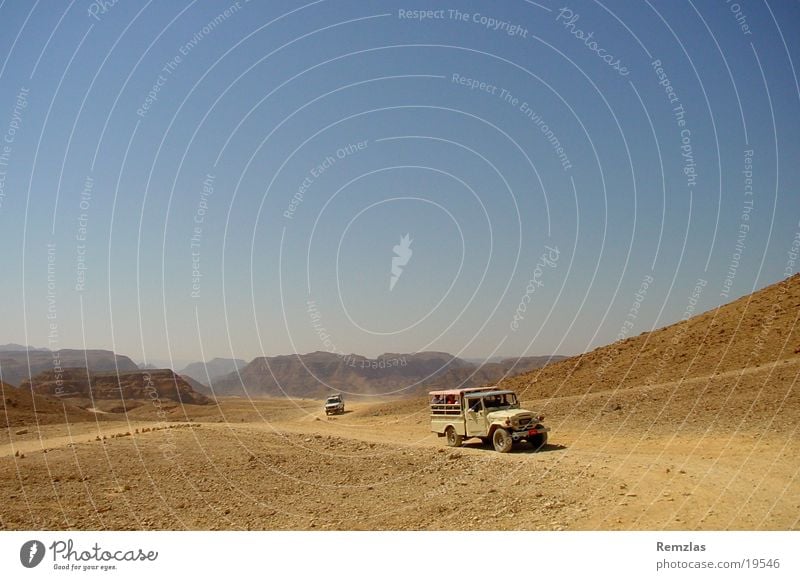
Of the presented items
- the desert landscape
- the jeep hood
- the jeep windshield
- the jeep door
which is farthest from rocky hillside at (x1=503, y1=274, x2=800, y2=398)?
the jeep door

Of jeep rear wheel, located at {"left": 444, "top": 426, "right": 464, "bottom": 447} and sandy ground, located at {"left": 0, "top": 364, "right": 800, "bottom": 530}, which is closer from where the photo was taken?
sandy ground, located at {"left": 0, "top": 364, "right": 800, "bottom": 530}

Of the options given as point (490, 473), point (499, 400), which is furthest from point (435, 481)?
point (499, 400)

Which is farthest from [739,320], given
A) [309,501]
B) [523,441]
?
[309,501]

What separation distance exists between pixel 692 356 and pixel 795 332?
635 centimetres

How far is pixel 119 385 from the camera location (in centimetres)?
9981

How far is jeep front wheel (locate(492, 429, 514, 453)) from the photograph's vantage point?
69.6ft

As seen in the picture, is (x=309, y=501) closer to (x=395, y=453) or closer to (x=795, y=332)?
(x=395, y=453)

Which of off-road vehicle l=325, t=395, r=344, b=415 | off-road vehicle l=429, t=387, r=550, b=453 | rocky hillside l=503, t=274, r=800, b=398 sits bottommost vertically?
off-road vehicle l=325, t=395, r=344, b=415

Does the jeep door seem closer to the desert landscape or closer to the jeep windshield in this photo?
the jeep windshield

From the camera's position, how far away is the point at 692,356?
41906mm

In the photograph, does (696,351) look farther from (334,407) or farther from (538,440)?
(334,407)

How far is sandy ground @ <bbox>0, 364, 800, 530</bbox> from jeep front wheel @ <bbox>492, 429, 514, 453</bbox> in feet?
1.60

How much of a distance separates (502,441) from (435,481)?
236 inches
